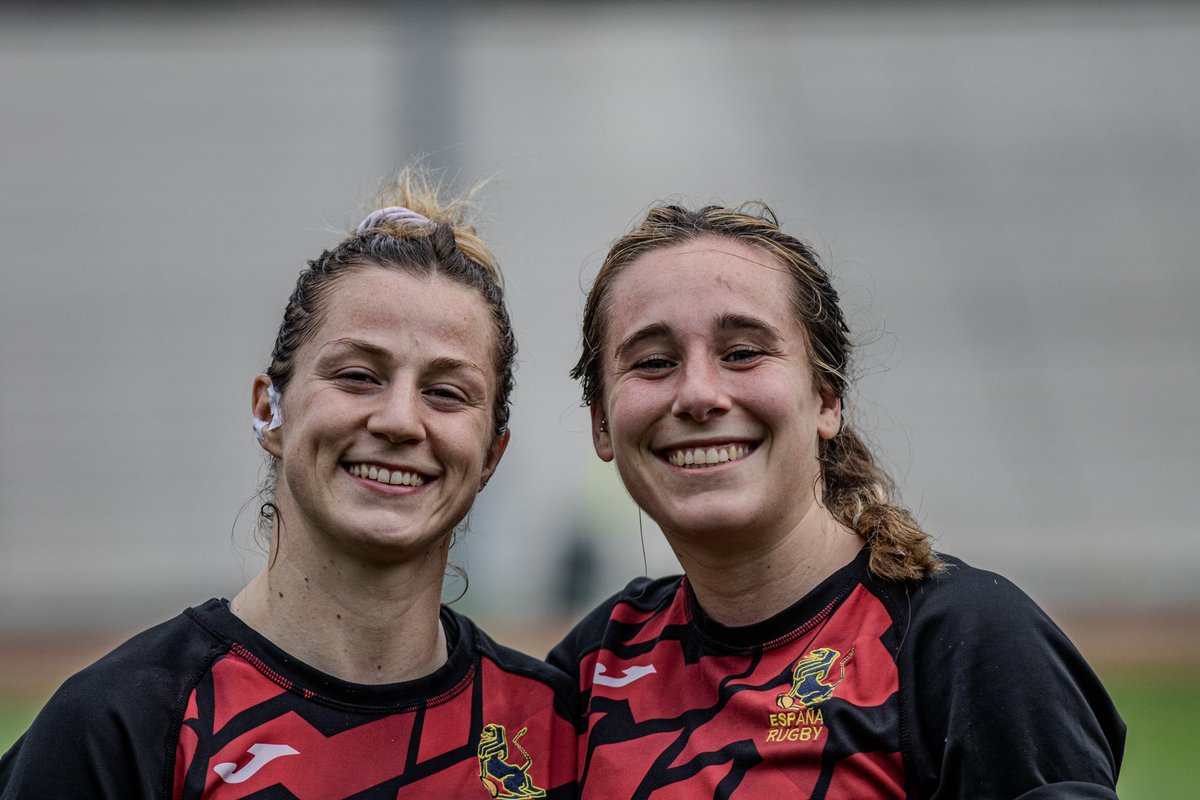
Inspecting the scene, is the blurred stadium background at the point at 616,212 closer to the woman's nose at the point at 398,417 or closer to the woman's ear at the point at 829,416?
the woman's ear at the point at 829,416

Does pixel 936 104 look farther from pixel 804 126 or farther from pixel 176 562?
pixel 176 562

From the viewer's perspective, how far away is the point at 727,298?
281cm

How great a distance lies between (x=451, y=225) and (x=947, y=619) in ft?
5.01

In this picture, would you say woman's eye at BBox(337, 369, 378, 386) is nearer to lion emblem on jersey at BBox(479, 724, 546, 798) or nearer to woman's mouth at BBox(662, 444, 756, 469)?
woman's mouth at BBox(662, 444, 756, 469)

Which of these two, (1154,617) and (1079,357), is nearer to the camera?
(1154,617)

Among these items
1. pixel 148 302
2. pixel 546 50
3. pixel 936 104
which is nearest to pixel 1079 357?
pixel 936 104

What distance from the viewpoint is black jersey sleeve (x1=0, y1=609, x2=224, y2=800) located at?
2361 mm

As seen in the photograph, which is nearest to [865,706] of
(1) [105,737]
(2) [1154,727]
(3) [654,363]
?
(3) [654,363]

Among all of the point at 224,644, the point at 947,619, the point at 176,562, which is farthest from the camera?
the point at 176,562

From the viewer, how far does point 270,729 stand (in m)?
2.59

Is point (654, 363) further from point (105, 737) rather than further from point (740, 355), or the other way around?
point (105, 737)

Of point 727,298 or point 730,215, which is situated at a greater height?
point 730,215

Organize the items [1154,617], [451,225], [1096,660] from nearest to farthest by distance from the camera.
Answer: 1. [451,225]
2. [1096,660]
3. [1154,617]

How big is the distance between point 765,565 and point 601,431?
0.53 meters
